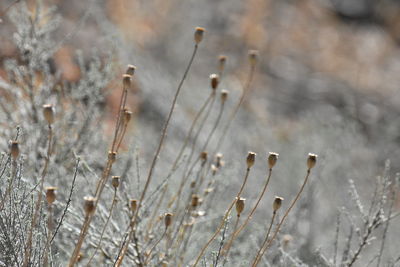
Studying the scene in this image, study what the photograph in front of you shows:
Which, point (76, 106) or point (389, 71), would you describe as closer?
point (76, 106)

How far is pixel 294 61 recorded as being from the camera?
28.1 ft

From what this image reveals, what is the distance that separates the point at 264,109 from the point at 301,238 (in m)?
3.96

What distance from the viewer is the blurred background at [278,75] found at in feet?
12.2

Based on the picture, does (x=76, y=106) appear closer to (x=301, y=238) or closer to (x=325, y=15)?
(x=301, y=238)

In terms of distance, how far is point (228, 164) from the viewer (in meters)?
2.69

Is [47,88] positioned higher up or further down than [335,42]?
further down

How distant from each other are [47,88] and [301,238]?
1.54m

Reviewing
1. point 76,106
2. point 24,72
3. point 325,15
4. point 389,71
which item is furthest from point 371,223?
point 325,15

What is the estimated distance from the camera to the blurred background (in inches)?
147

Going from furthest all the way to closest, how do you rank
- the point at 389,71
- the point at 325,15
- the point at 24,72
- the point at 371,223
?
the point at 325,15, the point at 389,71, the point at 24,72, the point at 371,223

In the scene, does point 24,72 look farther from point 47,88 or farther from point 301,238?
point 301,238

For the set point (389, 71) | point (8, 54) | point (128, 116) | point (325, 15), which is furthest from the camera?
point (325, 15)

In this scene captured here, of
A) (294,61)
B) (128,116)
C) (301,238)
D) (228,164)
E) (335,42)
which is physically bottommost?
(301,238)

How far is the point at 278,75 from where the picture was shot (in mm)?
7945
